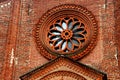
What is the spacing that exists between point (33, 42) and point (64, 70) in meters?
3.19

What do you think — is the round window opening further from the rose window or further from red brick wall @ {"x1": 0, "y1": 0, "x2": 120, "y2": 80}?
red brick wall @ {"x1": 0, "y1": 0, "x2": 120, "y2": 80}

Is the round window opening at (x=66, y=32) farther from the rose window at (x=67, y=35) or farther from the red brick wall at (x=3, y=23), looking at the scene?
the red brick wall at (x=3, y=23)

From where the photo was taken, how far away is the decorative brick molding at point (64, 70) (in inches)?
675

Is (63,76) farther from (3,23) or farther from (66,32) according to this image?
(3,23)

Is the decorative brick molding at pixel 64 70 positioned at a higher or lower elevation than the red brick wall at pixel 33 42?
lower

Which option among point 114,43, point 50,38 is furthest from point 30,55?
point 114,43

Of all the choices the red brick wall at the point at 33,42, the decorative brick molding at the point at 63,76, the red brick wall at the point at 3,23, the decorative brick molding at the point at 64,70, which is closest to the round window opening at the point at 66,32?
the red brick wall at the point at 33,42

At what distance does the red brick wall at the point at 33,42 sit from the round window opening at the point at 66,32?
303 mm

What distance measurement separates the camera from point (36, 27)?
2012cm

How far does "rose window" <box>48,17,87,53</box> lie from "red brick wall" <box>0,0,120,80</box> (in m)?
0.92

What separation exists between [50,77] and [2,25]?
4846mm

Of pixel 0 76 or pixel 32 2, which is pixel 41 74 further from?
pixel 32 2

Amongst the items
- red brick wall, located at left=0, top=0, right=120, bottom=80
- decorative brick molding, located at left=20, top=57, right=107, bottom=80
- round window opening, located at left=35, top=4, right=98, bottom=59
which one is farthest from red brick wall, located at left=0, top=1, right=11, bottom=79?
decorative brick molding, located at left=20, top=57, right=107, bottom=80

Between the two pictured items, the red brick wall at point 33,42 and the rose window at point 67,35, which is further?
the rose window at point 67,35
